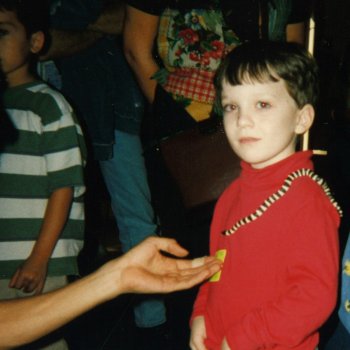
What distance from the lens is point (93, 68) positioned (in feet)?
5.73

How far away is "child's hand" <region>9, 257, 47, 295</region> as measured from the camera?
1.41m

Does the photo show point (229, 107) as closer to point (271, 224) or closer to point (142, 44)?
point (271, 224)

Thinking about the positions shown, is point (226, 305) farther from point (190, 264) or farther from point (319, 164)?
point (319, 164)

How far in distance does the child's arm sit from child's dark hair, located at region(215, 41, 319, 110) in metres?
0.70

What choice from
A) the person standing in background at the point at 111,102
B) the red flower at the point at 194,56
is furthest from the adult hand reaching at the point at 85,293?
the person standing in background at the point at 111,102

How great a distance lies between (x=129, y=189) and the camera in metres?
1.95

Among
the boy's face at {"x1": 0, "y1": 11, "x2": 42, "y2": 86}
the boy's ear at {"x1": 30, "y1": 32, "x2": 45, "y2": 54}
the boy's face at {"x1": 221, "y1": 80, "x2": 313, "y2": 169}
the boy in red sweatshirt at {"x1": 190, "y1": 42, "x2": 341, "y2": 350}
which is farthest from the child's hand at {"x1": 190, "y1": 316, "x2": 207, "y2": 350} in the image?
the boy's ear at {"x1": 30, "y1": 32, "x2": 45, "y2": 54}

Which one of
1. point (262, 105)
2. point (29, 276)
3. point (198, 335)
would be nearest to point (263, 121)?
point (262, 105)

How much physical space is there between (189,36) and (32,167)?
2.31 feet

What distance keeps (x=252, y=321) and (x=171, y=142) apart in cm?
76

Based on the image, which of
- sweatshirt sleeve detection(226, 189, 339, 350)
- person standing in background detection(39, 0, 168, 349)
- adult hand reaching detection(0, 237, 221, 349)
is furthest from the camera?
person standing in background detection(39, 0, 168, 349)

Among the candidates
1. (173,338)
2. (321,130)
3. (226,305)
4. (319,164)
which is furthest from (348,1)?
(226,305)

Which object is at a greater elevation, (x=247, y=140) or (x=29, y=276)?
(x=247, y=140)

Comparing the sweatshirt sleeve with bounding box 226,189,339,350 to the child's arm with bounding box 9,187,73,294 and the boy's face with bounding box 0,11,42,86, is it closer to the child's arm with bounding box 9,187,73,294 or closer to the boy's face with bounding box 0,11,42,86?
the child's arm with bounding box 9,187,73,294
